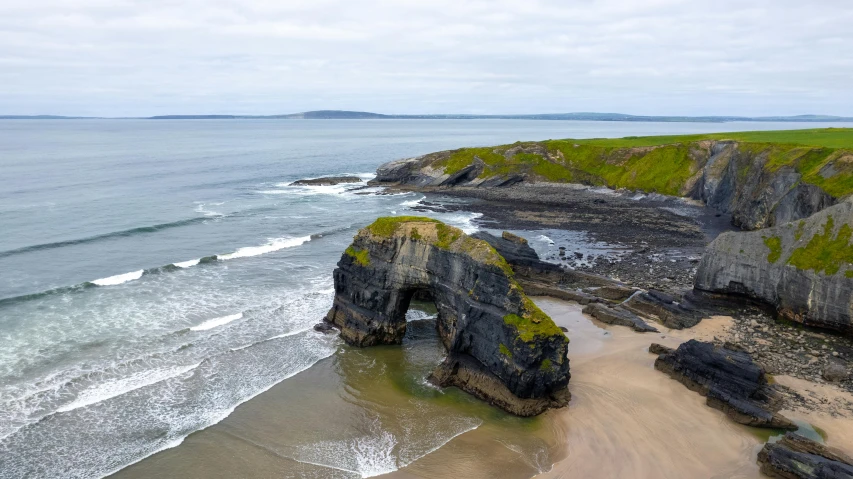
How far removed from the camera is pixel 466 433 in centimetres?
2120

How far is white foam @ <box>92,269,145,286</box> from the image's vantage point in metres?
37.1

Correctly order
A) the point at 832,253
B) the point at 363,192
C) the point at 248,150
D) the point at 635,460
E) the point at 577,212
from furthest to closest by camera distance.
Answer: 1. the point at 248,150
2. the point at 363,192
3. the point at 577,212
4. the point at 832,253
5. the point at 635,460

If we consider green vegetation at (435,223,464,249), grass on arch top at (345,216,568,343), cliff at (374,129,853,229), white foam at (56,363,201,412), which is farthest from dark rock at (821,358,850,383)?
white foam at (56,363,201,412)

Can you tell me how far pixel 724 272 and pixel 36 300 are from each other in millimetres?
41086

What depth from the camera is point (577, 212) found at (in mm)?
63312

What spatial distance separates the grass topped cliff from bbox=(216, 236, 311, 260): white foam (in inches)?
1538

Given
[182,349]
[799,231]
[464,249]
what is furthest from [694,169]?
[182,349]

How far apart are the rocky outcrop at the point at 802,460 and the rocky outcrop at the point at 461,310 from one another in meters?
7.36

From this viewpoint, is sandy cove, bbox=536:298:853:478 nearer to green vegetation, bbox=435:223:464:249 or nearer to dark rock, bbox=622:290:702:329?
dark rock, bbox=622:290:702:329

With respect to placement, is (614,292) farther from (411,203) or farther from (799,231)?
(411,203)

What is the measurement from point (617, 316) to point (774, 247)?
31.5 ft

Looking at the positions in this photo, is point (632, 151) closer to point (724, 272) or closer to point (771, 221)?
point (771, 221)

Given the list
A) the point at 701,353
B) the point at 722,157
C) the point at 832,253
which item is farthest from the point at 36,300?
the point at 722,157

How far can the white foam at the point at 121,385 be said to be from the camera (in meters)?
23.1
